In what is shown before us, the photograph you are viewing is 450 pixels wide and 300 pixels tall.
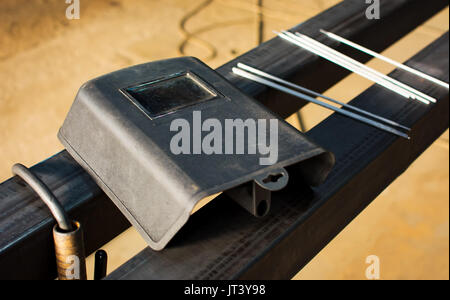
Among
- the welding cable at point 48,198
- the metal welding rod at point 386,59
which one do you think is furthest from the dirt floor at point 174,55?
the welding cable at point 48,198

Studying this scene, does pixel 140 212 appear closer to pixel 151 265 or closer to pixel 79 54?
pixel 151 265

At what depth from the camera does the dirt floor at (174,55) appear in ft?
7.48

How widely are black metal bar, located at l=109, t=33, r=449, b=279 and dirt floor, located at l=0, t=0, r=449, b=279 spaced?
1277 millimetres

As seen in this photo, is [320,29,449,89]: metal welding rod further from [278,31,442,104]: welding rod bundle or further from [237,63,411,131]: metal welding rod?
[237,63,411,131]: metal welding rod

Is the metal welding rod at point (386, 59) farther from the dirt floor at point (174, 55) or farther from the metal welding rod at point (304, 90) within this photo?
the dirt floor at point (174, 55)

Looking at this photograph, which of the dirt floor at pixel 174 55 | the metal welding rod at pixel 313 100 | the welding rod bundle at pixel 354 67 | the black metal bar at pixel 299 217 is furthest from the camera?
the dirt floor at pixel 174 55

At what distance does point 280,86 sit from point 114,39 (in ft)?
8.80

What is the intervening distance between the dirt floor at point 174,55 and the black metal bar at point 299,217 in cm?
128

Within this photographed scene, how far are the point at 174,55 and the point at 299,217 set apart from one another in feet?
8.93

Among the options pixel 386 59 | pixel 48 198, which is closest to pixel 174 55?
pixel 386 59

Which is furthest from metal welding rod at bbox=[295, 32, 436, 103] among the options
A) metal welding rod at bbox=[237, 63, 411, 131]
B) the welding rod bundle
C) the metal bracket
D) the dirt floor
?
the dirt floor

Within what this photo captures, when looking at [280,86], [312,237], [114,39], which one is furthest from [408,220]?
[114,39]

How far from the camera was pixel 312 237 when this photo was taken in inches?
32.6

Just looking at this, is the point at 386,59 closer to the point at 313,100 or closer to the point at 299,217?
the point at 313,100
